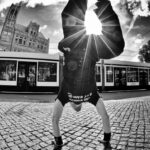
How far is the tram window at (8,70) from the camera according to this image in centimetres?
1108

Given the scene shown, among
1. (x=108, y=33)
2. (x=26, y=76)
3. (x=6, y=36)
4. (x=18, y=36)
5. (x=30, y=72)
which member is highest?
(x=18, y=36)

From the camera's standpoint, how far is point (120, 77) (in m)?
14.5

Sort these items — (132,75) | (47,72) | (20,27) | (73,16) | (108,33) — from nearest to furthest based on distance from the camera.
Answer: (108,33) < (73,16) < (47,72) < (132,75) < (20,27)

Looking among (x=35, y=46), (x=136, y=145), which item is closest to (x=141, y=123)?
(x=136, y=145)

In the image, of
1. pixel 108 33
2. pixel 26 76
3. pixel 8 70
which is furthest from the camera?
pixel 26 76

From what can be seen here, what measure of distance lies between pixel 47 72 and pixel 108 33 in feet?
33.8

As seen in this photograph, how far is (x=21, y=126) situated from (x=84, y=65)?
94.5 inches

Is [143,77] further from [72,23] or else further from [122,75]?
[72,23]

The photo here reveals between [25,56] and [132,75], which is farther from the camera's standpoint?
[132,75]

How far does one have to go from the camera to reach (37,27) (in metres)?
49.9

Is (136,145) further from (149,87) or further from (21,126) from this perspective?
(149,87)

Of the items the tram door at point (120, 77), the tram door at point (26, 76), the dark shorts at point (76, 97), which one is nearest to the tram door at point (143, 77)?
the tram door at point (120, 77)

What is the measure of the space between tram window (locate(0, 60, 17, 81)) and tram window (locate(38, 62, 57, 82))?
1.93 meters

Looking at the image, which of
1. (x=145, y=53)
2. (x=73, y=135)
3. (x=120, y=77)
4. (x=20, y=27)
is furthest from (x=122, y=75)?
(x=20, y=27)
